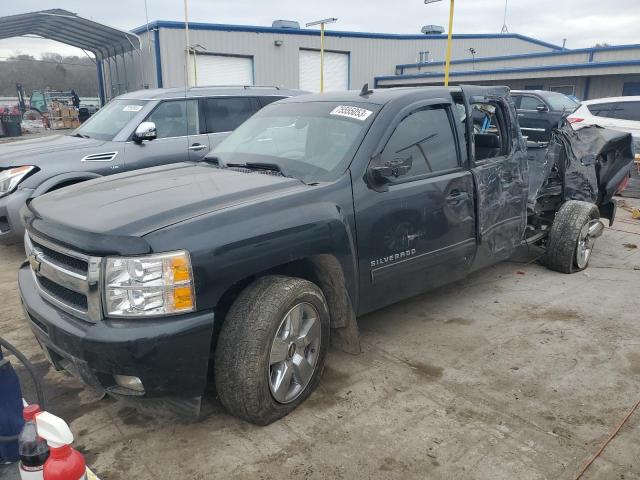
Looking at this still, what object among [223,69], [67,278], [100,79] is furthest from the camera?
[100,79]

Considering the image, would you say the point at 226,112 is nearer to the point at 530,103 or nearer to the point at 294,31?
the point at 530,103

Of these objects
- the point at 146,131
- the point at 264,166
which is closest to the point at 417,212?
the point at 264,166

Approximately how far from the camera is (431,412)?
2.99m

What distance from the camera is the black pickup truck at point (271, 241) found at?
7.83 feet

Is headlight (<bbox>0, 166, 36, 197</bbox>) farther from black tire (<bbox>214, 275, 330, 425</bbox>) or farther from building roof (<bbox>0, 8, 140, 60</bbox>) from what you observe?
building roof (<bbox>0, 8, 140, 60</bbox>)

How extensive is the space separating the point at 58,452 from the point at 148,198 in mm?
1523

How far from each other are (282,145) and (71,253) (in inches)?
66.9

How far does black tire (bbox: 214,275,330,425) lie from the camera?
2.61 m

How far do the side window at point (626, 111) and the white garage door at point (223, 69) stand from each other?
15802mm

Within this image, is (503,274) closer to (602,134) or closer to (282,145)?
(602,134)

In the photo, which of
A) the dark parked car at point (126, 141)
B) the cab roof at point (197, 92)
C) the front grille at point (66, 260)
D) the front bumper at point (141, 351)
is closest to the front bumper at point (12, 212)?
the dark parked car at point (126, 141)

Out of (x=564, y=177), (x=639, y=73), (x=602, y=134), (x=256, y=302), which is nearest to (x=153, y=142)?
(x=256, y=302)

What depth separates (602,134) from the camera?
599 centimetres

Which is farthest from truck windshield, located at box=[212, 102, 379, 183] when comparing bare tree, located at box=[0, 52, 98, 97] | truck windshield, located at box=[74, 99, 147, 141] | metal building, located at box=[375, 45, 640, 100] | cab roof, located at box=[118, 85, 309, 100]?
bare tree, located at box=[0, 52, 98, 97]
